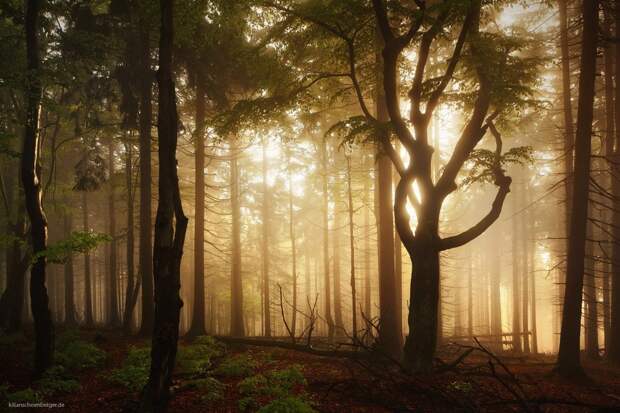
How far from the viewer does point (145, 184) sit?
13.6 m

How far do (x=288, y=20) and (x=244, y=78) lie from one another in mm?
6896

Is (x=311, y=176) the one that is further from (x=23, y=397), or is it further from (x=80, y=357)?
(x=23, y=397)

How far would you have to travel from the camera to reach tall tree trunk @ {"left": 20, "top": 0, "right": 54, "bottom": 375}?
8.33m

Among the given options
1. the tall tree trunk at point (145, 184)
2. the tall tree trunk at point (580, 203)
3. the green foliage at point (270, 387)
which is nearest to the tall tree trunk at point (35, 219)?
the tall tree trunk at point (145, 184)

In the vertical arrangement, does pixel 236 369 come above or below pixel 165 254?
below

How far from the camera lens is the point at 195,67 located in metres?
13.9

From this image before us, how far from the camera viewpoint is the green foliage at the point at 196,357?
851 cm

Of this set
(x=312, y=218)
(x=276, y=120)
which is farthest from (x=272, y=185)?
(x=276, y=120)

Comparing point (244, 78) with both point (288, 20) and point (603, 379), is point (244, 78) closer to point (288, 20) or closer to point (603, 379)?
point (288, 20)

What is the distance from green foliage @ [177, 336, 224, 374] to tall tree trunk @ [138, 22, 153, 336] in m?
2.88

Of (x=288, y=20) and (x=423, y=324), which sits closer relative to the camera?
(x=423, y=324)

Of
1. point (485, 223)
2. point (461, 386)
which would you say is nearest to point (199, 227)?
point (485, 223)

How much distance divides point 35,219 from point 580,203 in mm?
13392

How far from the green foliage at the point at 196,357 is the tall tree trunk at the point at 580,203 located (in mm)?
8869
